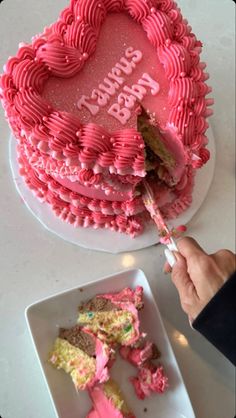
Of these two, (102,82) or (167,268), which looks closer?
(102,82)

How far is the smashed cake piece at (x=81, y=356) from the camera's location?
1536 mm

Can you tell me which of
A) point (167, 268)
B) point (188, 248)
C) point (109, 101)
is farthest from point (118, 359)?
point (109, 101)

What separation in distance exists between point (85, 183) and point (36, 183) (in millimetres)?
299

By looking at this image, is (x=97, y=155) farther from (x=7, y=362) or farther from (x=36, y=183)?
(x=7, y=362)

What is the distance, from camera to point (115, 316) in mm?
1609

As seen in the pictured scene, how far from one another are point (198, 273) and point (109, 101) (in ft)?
1.73

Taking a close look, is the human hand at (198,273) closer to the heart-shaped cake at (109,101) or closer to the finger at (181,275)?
the finger at (181,275)

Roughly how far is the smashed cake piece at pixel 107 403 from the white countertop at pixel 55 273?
0.15 m

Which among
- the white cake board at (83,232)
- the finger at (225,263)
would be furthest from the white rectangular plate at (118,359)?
the finger at (225,263)

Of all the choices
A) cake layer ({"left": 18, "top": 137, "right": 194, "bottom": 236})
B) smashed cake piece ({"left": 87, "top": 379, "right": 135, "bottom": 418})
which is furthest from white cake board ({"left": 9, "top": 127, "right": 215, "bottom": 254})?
smashed cake piece ({"left": 87, "top": 379, "right": 135, "bottom": 418})

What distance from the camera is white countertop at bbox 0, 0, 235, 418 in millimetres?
1625

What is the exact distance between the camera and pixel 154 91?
1.53 metres

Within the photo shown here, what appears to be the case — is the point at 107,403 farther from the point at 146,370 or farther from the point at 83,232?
the point at 83,232

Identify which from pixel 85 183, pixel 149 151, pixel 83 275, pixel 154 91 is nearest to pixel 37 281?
pixel 83 275
